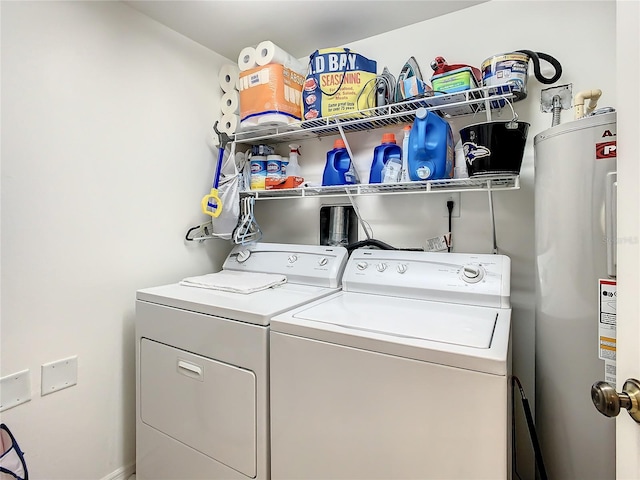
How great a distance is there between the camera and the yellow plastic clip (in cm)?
201

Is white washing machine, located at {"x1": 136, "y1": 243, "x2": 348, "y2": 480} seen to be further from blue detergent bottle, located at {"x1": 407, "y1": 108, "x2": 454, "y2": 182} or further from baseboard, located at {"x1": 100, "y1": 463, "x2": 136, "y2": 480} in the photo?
blue detergent bottle, located at {"x1": 407, "y1": 108, "x2": 454, "y2": 182}

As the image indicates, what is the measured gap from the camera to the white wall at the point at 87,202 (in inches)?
53.9

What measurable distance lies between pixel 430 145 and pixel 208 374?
53.2 inches

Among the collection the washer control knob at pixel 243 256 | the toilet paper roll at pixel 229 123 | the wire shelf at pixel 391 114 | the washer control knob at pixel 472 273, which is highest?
the toilet paper roll at pixel 229 123

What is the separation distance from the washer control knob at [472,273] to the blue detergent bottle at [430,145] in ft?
1.36

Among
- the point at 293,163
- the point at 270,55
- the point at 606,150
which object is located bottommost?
the point at 606,150

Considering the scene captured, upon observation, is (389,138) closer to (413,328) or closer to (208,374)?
(413,328)

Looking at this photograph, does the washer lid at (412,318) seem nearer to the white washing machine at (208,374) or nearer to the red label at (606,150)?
the white washing machine at (208,374)

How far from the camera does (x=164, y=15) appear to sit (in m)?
1.81

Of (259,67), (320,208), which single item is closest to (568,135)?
(320,208)

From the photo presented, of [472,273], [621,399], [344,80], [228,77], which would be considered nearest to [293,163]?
[344,80]

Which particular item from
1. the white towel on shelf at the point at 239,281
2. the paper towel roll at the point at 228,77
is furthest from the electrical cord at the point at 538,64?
the paper towel roll at the point at 228,77

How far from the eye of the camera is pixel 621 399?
0.61m

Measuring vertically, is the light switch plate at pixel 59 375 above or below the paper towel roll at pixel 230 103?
below
